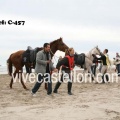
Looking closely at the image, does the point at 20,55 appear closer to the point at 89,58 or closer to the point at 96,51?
the point at 89,58

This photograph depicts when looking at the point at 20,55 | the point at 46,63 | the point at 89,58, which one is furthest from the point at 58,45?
the point at 89,58

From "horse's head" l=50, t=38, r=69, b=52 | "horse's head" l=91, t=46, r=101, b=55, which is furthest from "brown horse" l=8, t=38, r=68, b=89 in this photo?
"horse's head" l=91, t=46, r=101, b=55

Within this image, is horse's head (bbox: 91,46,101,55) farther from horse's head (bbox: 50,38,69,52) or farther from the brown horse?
horse's head (bbox: 50,38,69,52)

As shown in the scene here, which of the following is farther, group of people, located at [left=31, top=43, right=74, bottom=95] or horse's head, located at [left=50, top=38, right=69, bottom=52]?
horse's head, located at [left=50, top=38, right=69, bottom=52]

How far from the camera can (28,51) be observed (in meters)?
13.8

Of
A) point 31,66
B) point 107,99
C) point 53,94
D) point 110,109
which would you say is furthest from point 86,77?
point 110,109

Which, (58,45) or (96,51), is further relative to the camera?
(96,51)

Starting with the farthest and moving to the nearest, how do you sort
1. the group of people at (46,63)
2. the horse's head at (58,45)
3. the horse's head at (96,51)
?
1. the horse's head at (96,51)
2. the horse's head at (58,45)
3. the group of people at (46,63)

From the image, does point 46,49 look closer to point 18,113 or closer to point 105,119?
point 18,113

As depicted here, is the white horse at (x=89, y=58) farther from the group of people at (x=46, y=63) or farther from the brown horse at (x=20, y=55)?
the group of people at (x=46, y=63)

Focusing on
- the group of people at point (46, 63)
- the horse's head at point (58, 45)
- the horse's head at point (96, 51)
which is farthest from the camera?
the horse's head at point (96, 51)

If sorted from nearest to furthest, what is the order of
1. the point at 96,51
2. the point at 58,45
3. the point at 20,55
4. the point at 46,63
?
1. the point at 46,63
2. the point at 58,45
3. the point at 20,55
4. the point at 96,51

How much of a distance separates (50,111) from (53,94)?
3.82 meters

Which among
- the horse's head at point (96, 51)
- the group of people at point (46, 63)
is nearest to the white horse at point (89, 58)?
the horse's head at point (96, 51)
